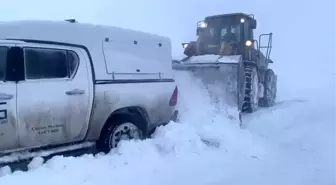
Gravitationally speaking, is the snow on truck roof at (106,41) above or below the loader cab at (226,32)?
below

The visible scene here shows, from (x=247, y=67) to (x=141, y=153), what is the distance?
6523 millimetres

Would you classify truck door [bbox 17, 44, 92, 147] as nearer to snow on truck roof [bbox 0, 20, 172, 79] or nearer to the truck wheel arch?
snow on truck roof [bbox 0, 20, 172, 79]

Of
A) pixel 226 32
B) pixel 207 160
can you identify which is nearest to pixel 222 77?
pixel 226 32

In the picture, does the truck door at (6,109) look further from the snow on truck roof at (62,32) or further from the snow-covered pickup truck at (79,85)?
the snow on truck roof at (62,32)

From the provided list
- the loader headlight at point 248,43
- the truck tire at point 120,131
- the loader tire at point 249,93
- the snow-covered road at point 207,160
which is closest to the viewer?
the snow-covered road at point 207,160

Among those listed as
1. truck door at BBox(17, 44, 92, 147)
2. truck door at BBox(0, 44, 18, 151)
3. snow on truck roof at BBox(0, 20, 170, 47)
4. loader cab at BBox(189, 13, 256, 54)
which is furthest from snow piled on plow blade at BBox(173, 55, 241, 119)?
truck door at BBox(0, 44, 18, 151)

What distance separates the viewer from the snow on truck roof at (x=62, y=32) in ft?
16.3

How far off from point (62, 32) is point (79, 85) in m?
0.80

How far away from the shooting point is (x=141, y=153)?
18.7 feet

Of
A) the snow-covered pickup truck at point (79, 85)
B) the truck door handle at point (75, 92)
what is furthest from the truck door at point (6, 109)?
the truck door handle at point (75, 92)

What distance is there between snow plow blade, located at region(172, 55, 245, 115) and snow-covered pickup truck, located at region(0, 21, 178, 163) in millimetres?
3483

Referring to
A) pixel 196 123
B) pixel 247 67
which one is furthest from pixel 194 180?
pixel 247 67

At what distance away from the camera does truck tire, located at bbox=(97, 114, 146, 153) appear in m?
5.87

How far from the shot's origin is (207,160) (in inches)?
237
